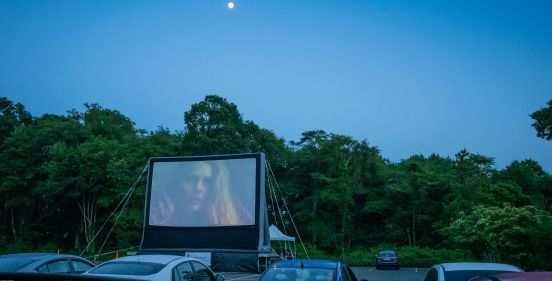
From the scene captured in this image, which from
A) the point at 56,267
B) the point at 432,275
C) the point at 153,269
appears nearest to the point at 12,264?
the point at 56,267

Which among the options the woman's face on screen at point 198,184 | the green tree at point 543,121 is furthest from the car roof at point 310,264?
the green tree at point 543,121

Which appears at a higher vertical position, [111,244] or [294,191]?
[294,191]

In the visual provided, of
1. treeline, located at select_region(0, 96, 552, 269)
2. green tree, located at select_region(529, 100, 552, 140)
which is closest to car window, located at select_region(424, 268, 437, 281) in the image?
green tree, located at select_region(529, 100, 552, 140)

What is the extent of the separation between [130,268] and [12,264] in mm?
1933

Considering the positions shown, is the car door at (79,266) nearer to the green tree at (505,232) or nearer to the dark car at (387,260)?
the green tree at (505,232)

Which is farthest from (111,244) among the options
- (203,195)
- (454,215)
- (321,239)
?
(454,215)

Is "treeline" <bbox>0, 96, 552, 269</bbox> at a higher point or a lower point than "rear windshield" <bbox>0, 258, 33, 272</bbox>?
higher

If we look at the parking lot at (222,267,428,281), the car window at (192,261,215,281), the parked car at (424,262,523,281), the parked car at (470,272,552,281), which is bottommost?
the parking lot at (222,267,428,281)

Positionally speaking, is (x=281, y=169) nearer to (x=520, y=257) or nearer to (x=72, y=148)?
(x=72, y=148)

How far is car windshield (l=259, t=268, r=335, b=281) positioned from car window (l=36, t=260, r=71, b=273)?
12.5 ft

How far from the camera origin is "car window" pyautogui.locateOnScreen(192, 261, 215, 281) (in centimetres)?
Answer: 785

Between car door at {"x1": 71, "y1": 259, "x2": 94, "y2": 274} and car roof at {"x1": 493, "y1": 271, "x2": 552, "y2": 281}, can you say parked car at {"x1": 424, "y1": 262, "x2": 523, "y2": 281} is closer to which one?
car roof at {"x1": 493, "y1": 271, "x2": 552, "y2": 281}

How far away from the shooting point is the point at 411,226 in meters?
44.6

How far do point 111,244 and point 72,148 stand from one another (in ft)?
30.5
